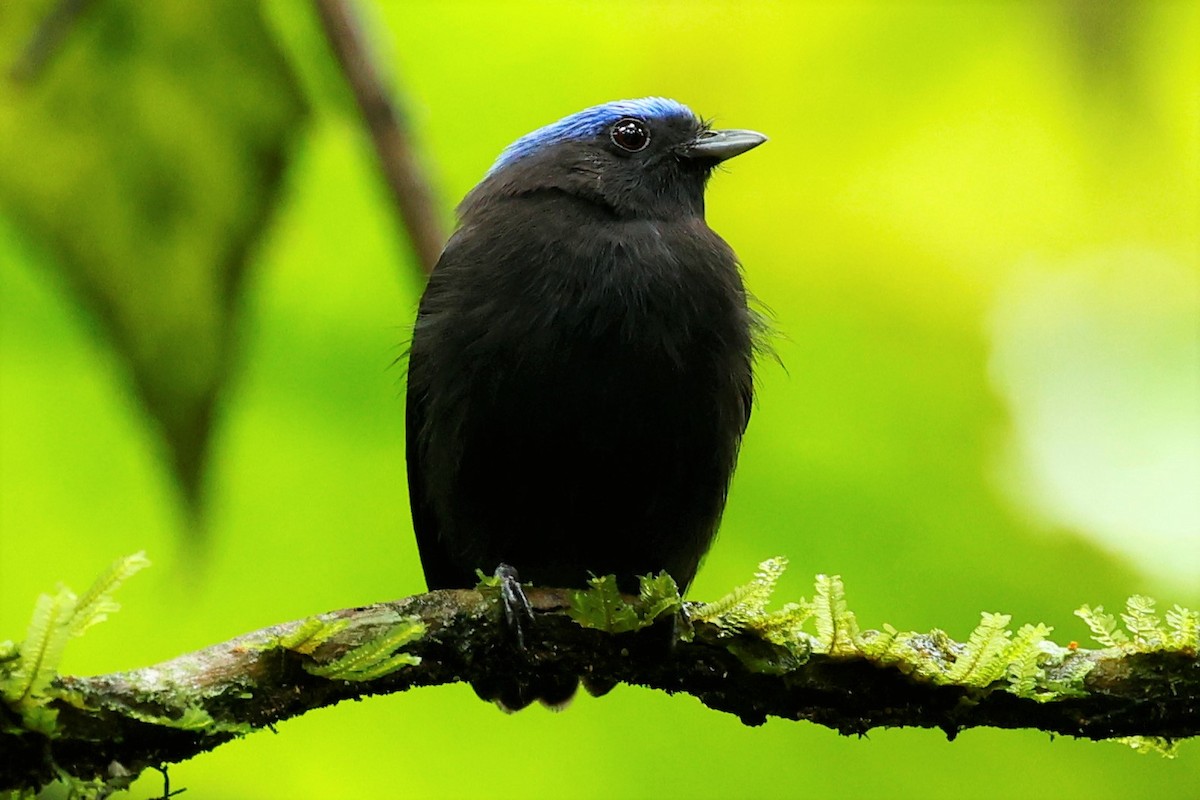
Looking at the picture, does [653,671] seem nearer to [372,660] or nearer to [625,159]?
[372,660]

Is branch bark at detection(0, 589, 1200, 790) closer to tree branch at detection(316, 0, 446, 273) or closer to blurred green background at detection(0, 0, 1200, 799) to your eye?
tree branch at detection(316, 0, 446, 273)

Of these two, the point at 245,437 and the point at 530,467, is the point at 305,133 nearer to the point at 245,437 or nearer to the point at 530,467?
the point at 530,467

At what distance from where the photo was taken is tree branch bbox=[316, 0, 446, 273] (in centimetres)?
344

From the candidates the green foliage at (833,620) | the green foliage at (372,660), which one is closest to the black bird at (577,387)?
the green foliage at (833,620)

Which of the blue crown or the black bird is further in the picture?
the blue crown

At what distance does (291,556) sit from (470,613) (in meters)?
1.99

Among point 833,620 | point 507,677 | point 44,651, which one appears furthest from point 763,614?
point 44,651

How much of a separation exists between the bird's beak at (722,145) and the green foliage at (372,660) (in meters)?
2.17

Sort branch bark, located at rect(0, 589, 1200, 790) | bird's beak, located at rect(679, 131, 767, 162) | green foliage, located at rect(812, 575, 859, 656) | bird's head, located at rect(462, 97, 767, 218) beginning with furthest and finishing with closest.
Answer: bird's beak, located at rect(679, 131, 767, 162) → bird's head, located at rect(462, 97, 767, 218) → green foliage, located at rect(812, 575, 859, 656) → branch bark, located at rect(0, 589, 1200, 790)

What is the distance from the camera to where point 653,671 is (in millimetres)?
3020

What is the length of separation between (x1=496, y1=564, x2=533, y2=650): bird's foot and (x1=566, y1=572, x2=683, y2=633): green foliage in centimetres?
11

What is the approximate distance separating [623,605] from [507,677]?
324mm

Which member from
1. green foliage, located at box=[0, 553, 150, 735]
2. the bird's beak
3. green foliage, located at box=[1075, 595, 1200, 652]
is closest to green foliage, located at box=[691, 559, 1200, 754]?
green foliage, located at box=[1075, 595, 1200, 652]

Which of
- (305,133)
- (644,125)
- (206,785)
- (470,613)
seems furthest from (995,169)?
(206,785)
